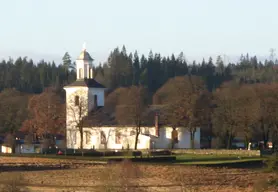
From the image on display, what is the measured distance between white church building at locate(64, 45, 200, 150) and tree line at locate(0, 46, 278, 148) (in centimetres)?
184

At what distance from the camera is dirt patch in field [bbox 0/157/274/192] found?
40.4 metres

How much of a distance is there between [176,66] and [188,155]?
85394 mm

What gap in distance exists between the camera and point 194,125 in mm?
80938

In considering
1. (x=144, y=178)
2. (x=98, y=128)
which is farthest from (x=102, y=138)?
(x=144, y=178)

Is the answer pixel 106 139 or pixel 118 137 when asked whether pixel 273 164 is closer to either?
pixel 118 137

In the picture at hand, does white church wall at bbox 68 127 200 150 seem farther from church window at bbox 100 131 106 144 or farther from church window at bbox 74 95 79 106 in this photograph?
church window at bbox 74 95 79 106

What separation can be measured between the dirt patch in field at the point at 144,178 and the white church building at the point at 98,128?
26.2m

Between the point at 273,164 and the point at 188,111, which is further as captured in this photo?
the point at 188,111

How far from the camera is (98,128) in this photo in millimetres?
85125

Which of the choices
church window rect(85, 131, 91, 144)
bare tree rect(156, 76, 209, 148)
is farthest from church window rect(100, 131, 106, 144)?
bare tree rect(156, 76, 209, 148)

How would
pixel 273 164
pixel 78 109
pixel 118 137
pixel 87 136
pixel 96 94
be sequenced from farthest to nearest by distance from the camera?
pixel 96 94 → pixel 87 136 → pixel 78 109 → pixel 118 137 → pixel 273 164

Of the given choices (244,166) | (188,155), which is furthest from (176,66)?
(244,166)

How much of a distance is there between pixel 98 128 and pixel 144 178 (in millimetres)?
38307

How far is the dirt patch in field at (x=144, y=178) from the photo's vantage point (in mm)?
40353
